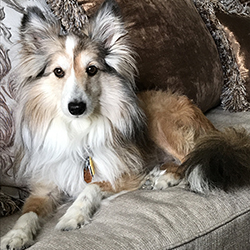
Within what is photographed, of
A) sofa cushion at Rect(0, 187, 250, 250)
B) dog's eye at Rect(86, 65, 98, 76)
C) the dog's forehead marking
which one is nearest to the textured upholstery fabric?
sofa cushion at Rect(0, 187, 250, 250)

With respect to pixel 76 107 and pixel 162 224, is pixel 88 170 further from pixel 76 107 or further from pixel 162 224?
pixel 162 224

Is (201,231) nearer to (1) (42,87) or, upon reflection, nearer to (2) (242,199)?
(2) (242,199)

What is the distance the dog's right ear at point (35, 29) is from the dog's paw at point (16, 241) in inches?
34.6

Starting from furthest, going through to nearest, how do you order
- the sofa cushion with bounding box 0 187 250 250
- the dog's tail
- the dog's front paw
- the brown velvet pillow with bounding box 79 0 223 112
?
the brown velvet pillow with bounding box 79 0 223 112
the dog's tail
the dog's front paw
the sofa cushion with bounding box 0 187 250 250

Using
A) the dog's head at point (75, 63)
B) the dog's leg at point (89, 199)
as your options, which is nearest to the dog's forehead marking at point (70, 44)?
the dog's head at point (75, 63)

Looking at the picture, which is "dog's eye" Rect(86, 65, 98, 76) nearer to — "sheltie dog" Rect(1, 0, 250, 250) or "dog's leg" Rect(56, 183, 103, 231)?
"sheltie dog" Rect(1, 0, 250, 250)

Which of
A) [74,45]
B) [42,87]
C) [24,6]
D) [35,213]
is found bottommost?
[35,213]

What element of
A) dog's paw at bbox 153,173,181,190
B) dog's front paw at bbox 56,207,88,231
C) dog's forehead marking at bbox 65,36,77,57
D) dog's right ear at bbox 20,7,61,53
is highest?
dog's right ear at bbox 20,7,61,53

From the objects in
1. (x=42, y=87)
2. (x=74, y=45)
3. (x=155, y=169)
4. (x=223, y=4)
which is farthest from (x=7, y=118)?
(x=223, y=4)

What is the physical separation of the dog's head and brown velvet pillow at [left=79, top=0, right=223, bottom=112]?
33cm

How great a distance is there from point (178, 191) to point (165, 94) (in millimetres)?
723

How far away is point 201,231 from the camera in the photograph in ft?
4.64

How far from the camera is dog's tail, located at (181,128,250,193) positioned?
5.22 feet

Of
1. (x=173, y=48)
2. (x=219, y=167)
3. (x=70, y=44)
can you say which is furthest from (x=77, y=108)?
(x=173, y=48)
